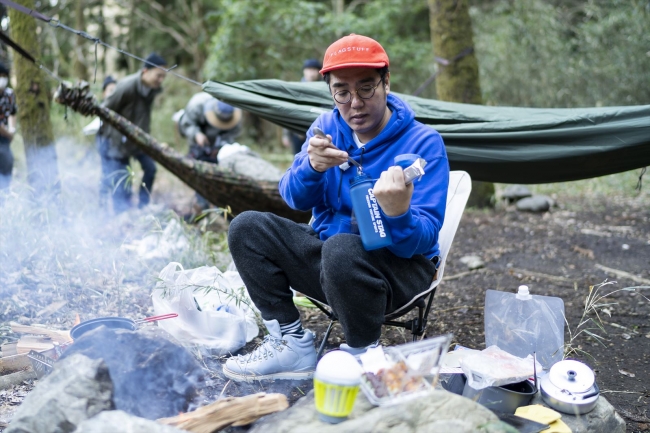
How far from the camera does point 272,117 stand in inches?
136

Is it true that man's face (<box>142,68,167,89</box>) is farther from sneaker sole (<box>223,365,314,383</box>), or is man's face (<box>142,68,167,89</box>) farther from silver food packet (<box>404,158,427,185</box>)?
silver food packet (<box>404,158,427,185</box>)

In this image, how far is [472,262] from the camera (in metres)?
4.26

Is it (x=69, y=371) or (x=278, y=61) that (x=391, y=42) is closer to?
(x=278, y=61)

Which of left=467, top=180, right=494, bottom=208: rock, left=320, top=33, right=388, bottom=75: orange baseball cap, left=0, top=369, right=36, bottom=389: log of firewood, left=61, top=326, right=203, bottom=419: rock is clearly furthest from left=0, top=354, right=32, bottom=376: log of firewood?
left=467, top=180, right=494, bottom=208: rock

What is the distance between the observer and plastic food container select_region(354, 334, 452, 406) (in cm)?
164

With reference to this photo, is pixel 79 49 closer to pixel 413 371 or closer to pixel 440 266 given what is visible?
pixel 440 266

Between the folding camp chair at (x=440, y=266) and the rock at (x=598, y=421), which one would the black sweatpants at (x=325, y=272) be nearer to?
the folding camp chair at (x=440, y=266)

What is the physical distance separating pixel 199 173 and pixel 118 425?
2963 millimetres

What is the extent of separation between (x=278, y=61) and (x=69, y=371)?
1032cm

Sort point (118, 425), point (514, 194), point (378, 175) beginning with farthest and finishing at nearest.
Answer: point (514, 194) → point (378, 175) → point (118, 425)

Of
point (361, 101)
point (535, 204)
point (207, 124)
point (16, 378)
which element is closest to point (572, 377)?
point (361, 101)

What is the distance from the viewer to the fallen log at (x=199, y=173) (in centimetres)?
392

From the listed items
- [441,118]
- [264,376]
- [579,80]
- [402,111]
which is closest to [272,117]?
[441,118]

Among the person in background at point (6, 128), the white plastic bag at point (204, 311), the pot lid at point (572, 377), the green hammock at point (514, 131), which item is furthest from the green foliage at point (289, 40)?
the pot lid at point (572, 377)
